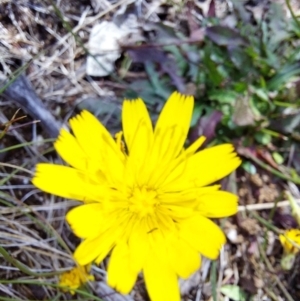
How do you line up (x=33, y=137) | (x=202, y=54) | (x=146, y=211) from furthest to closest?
(x=202, y=54) → (x=33, y=137) → (x=146, y=211)

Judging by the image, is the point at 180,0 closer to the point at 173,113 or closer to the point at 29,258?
the point at 173,113

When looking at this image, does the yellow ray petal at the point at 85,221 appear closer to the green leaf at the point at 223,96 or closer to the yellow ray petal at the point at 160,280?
the yellow ray petal at the point at 160,280

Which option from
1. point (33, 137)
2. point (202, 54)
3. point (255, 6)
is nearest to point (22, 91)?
point (33, 137)

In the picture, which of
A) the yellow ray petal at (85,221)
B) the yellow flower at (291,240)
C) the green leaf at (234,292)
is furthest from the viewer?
the green leaf at (234,292)

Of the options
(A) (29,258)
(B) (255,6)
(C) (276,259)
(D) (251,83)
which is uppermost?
(B) (255,6)

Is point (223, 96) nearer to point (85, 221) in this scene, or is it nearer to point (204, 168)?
point (204, 168)

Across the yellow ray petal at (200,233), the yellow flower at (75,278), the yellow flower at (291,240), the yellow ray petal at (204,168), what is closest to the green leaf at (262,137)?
the yellow flower at (291,240)
